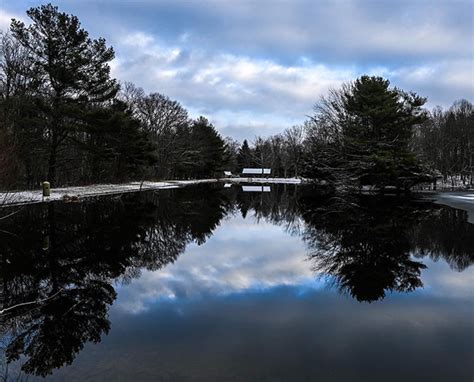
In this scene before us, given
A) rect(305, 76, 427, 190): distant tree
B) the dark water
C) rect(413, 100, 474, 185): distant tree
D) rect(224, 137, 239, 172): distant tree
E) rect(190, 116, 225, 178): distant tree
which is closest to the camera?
the dark water

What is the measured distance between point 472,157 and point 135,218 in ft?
199

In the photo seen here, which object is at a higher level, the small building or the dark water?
the small building

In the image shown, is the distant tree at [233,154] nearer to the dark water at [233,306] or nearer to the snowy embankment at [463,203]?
the snowy embankment at [463,203]

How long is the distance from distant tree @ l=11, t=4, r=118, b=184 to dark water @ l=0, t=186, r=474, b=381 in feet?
60.0

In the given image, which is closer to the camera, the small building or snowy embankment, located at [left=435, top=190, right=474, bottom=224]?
snowy embankment, located at [left=435, top=190, right=474, bottom=224]

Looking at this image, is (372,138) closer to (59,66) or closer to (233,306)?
(59,66)

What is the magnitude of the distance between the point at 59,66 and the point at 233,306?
1086 inches

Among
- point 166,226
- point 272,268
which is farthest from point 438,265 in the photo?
point 166,226

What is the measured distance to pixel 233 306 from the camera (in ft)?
20.4

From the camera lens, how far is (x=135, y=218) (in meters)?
16.3

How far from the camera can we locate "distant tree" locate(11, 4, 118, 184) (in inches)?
1113

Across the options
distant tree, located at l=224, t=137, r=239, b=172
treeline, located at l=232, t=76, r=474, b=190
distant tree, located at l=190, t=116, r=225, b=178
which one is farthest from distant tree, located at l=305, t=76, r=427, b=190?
distant tree, located at l=224, t=137, r=239, b=172

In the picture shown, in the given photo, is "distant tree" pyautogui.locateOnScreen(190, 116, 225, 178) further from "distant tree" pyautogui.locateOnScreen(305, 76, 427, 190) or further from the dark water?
the dark water

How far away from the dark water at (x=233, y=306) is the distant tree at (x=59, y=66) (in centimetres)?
1829
